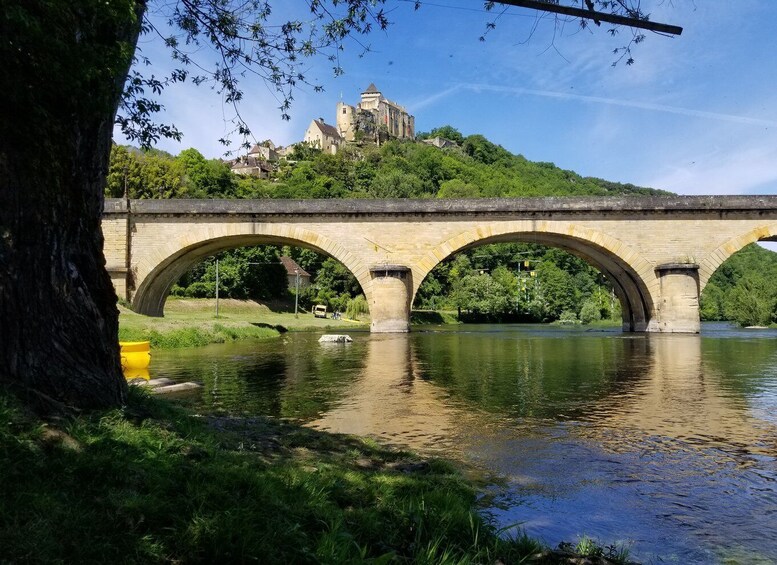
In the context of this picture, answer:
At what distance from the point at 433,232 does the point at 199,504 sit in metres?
22.2

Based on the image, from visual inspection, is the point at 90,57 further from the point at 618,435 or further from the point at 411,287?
the point at 411,287

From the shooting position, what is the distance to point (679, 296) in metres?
23.1

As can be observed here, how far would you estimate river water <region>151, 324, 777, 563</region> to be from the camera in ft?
11.4

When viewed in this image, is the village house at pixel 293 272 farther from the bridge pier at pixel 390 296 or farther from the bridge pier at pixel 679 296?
the bridge pier at pixel 679 296

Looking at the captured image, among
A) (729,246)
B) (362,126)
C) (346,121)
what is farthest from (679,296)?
(346,121)

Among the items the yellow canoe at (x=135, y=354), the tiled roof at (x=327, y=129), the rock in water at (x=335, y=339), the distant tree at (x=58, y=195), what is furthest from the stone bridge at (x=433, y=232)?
the tiled roof at (x=327, y=129)

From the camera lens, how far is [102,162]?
4246 mm

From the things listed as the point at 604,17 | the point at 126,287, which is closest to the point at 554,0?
the point at 604,17

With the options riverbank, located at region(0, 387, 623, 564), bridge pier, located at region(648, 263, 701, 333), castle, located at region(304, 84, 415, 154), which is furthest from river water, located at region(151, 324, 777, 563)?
castle, located at region(304, 84, 415, 154)

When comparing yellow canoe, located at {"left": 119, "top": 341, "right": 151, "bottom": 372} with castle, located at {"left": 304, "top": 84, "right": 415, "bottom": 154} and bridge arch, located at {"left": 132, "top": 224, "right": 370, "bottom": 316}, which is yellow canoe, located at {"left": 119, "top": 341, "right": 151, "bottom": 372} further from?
castle, located at {"left": 304, "top": 84, "right": 415, "bottom": 154}

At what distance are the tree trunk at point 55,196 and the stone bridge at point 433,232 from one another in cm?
1971

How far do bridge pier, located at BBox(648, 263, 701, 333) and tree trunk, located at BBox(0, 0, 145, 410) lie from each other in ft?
74.9

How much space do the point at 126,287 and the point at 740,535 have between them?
81.3ft

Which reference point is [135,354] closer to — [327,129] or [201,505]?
[201,505]
